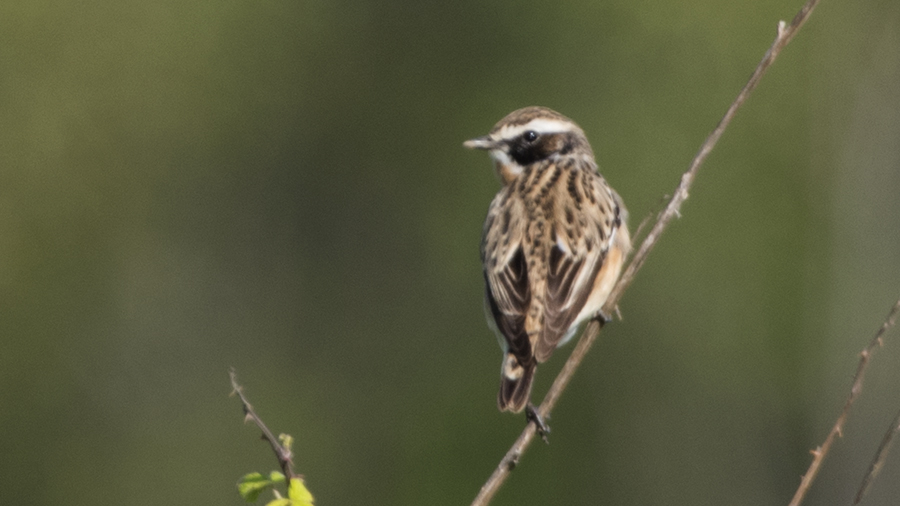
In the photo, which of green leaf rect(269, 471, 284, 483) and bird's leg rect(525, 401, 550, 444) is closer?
green leaf rect(269, 471, 284, 483)

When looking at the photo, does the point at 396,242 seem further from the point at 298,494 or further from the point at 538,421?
the point at 298,494

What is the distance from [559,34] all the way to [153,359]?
9543 millimetres

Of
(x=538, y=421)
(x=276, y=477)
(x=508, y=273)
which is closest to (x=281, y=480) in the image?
(x=276, y=477)

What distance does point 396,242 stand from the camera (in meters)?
23.8

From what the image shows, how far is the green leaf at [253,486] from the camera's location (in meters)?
3.59

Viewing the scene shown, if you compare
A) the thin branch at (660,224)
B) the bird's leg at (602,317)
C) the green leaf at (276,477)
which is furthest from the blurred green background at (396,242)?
the green leaf at (276,477)

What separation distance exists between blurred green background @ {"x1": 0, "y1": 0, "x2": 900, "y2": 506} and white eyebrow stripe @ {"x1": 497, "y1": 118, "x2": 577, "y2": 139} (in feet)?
35.7

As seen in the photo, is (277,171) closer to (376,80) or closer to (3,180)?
(376,80)

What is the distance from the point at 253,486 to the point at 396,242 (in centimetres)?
2020

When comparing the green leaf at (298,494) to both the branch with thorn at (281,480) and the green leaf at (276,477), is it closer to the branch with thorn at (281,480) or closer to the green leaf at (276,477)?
the branch with thorn at (281,480)

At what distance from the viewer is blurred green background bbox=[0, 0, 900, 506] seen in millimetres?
19406

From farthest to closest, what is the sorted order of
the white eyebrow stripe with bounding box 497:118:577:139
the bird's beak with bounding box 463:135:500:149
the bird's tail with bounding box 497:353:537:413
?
1. the white eyebrow stripe with bounding box 497:118:577:139
2. the bird's beak with bounding box 463:135:500:149
3. the bird's tail with bounding box 497:353:537:413

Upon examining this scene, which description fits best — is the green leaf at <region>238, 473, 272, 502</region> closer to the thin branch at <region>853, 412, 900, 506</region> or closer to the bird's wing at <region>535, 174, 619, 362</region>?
the thin branch at <region>853, 412, 900, 506</region>

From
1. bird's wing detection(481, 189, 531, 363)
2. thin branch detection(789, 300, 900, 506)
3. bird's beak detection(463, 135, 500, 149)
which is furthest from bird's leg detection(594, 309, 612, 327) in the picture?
thin branch detection(789, 300, 900, 506)
